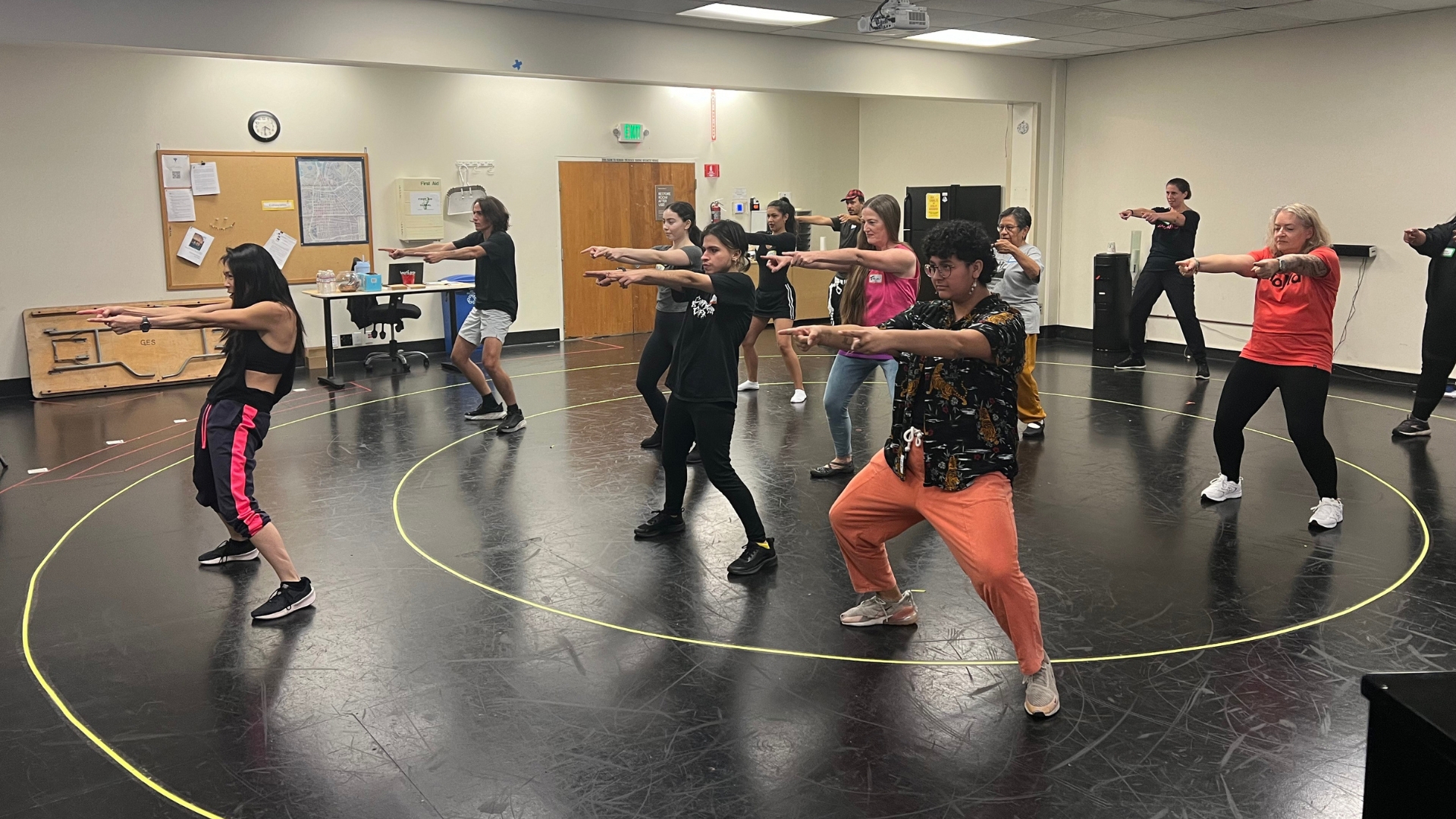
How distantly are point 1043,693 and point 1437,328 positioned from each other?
572 centimetres

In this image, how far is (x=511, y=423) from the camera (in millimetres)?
7914

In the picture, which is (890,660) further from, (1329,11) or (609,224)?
(609,224)

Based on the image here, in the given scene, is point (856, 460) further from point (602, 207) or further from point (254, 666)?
point (602, 207)

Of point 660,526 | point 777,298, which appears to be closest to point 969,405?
point 660,526

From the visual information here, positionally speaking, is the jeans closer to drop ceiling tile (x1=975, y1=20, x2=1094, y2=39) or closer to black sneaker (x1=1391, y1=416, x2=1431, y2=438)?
black sneaker (x1=1391, y1=416, x2=1431, y2=438)

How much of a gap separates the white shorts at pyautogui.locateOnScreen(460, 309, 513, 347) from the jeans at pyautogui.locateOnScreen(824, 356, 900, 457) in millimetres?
2851

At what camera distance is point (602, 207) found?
13359 mm

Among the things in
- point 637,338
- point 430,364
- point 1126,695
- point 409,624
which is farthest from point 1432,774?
point 637,338

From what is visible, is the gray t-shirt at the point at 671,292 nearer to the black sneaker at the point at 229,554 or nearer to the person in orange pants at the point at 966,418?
the black sneaker at the point at 229,554

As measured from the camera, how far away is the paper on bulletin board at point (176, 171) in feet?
34.2

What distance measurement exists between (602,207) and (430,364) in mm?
3156

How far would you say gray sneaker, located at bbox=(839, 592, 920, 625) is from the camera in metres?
4.30

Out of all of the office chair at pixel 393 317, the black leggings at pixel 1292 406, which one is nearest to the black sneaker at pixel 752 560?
the black leggings at pixel 1292 406

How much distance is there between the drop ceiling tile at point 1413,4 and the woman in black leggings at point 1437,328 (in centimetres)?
270
